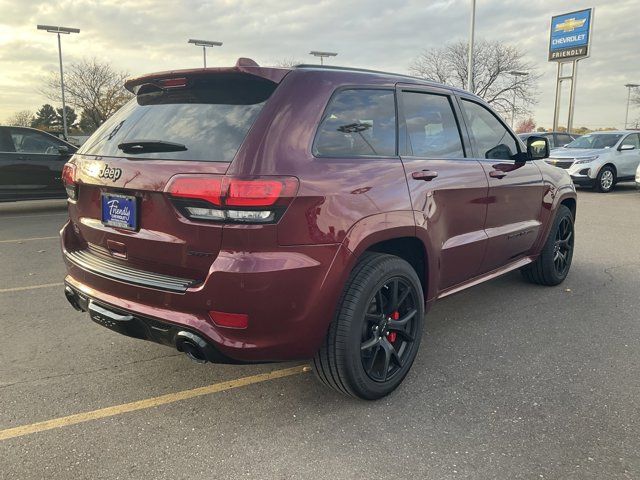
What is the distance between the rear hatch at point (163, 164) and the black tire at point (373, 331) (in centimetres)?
77

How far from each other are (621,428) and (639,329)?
Result: 166 cm

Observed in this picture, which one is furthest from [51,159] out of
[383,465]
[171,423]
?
[383,465]

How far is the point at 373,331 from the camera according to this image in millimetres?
2863

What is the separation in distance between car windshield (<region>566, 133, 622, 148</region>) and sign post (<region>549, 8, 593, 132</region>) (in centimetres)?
1796

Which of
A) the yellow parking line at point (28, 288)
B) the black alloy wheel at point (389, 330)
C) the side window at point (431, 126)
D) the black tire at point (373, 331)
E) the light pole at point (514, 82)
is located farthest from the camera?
the light pole at point (514, 82)

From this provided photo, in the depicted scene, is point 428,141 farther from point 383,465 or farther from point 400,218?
point 383,465

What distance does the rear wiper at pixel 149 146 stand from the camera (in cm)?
252

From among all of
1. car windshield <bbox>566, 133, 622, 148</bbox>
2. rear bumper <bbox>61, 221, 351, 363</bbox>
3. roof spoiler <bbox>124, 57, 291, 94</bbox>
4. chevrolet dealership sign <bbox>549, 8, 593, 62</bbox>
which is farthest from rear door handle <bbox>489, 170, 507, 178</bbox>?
chevrolet dealership sign <bbox>549, 8, 593, 62</bbox>

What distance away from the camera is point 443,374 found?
3232 mm

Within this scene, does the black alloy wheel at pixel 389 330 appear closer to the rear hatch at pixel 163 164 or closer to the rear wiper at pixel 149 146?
the rear hatch at pixel 163 164

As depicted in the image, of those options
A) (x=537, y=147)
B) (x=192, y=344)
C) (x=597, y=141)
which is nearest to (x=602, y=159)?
(x=597, y=141)

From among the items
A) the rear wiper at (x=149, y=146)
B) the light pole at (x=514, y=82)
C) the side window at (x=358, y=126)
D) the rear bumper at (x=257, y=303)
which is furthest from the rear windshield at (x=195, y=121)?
the light pole at (x=514, y=82)

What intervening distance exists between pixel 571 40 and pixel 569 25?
932 millimetres

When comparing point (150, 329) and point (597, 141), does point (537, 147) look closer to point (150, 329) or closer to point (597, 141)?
point (150, 329)
